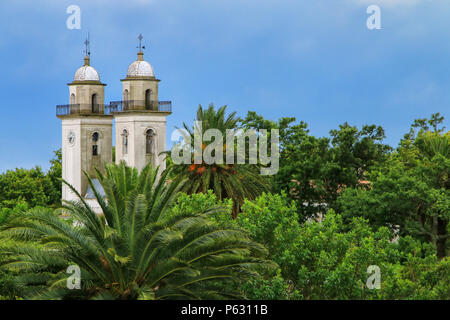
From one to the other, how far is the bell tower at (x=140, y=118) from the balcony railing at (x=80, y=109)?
2.66 meters

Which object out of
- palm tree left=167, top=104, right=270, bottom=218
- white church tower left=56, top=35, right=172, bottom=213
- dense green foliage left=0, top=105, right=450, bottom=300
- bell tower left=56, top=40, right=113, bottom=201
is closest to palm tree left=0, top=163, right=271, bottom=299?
dense green foliage left=0, top=105, right=450, bottom=300

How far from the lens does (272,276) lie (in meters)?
25.7

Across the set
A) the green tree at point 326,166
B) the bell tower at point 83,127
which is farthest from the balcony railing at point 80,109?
the green tree at point 326,166

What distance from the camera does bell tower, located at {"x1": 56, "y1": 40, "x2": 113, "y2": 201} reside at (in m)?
77.6

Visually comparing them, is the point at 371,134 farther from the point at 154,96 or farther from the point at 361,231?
the point at 154,96

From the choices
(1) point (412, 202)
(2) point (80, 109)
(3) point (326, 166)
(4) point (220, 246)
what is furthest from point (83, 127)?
(4) point (220, 246)

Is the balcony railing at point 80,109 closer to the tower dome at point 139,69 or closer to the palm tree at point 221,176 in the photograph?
the tower dome at point 139,69

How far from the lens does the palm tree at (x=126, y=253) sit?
21.7 meters

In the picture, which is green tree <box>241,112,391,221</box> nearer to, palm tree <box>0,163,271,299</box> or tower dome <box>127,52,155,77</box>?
palm tree <box>0,163,271,299</box>

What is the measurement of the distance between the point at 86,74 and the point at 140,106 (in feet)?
21.8

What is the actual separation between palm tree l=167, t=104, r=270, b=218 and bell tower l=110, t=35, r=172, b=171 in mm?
34647

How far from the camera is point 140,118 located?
75.1 meters
